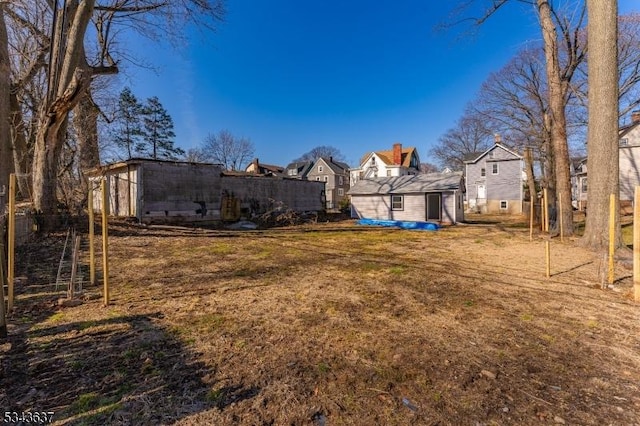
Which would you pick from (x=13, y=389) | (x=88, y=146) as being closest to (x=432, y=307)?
(x=13, y=389)

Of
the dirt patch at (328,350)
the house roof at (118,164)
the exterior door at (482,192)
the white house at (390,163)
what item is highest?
the white house at (390,163)

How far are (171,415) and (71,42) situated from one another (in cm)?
1214

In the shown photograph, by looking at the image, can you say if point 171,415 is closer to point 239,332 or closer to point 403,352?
point 239,332

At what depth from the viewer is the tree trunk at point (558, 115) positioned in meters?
10.9

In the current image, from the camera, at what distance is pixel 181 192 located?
15.7 m

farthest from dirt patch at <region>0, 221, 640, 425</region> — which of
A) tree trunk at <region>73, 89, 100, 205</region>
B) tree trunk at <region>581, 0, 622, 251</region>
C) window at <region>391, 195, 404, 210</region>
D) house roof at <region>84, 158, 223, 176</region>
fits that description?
window at <region>391, 195, 404, 210</region>

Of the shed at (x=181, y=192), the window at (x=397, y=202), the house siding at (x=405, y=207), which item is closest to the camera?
the shed at (x=181, y=192)

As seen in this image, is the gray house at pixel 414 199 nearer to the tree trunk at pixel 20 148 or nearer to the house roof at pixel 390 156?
the tree trunk at pixel 20 148

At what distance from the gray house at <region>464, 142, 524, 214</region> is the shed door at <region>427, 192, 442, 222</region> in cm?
1298

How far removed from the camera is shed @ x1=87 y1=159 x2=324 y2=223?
47.4 feet

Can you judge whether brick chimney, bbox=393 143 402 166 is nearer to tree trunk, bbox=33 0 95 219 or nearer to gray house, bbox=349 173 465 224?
gray house, bbox=349 173 465 224

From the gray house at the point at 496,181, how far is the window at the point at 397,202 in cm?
1453

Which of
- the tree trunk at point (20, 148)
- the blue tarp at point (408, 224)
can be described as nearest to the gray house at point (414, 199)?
the blue tarp at point (408, 224)

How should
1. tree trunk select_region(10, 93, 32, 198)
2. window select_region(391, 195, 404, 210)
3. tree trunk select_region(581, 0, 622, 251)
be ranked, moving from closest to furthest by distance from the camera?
1. tree trunk select_region(581, 0, 622, 251)
2. tree trunk select_region(10, 93, 32, 198)
3. window select_region(391, 195, 404, 210)
